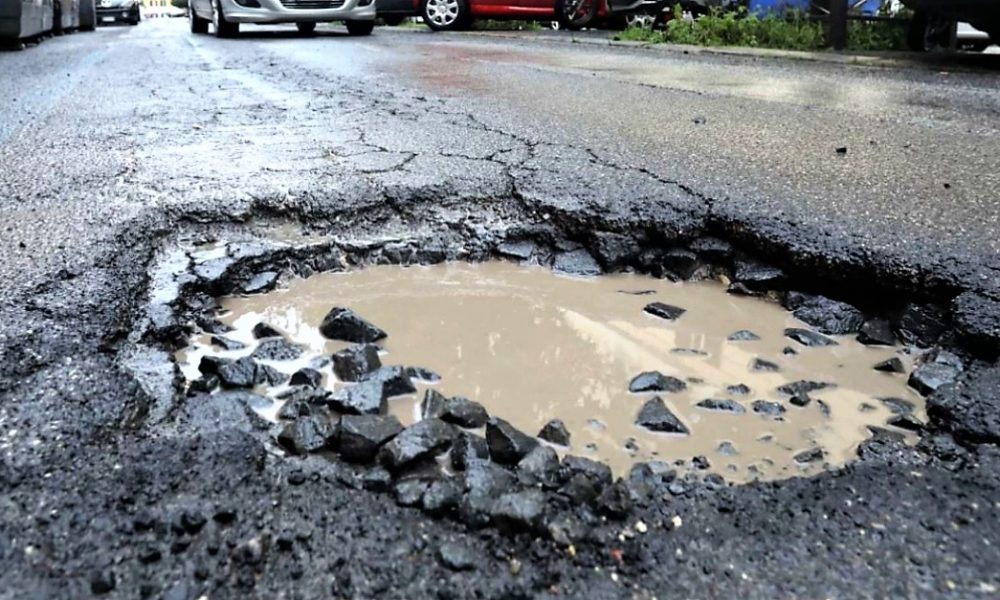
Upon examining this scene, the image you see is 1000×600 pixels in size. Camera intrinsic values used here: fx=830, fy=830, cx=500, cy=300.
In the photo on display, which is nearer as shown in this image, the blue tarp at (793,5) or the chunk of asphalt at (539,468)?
the chunk of asphalt at (539,468)

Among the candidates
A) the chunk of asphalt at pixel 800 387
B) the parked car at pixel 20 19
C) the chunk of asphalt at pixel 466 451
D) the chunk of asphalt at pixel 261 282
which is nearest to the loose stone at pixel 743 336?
the chunk of asphalt at pixel 800 387

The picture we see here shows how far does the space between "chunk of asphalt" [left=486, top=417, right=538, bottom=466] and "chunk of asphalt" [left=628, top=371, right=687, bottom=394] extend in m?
0.44

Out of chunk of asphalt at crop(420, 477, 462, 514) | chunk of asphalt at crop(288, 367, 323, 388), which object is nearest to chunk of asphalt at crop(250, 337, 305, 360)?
chunk of asphalt at crop(288, 367, 323, 388)

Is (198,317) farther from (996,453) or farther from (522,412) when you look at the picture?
(996,453)

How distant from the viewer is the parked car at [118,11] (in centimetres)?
2670

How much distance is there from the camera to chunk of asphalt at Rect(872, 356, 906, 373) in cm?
198

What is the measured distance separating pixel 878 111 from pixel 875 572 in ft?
14.4

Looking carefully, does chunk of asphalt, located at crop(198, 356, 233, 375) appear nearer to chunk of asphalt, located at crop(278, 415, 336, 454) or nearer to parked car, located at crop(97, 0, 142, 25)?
chunk of asphalt, located at crop(278, 415, 336, 454)

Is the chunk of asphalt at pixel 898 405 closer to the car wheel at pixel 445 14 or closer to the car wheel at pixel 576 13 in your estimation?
the car wheel at pixel 445 14

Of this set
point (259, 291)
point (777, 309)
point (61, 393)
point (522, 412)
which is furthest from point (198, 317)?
point (777, 309)

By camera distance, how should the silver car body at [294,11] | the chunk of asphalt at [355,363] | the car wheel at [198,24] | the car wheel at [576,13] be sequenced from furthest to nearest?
the car wheel at [198,24]
the car wheel at [576,13]
the silver car body at [294,11]
the chunk of asphalt at [355,363]

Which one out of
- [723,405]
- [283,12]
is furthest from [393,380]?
[283,12]

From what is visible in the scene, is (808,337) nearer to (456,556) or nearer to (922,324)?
(922,324)

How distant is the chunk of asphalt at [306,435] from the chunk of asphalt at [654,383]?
2.36 feet
